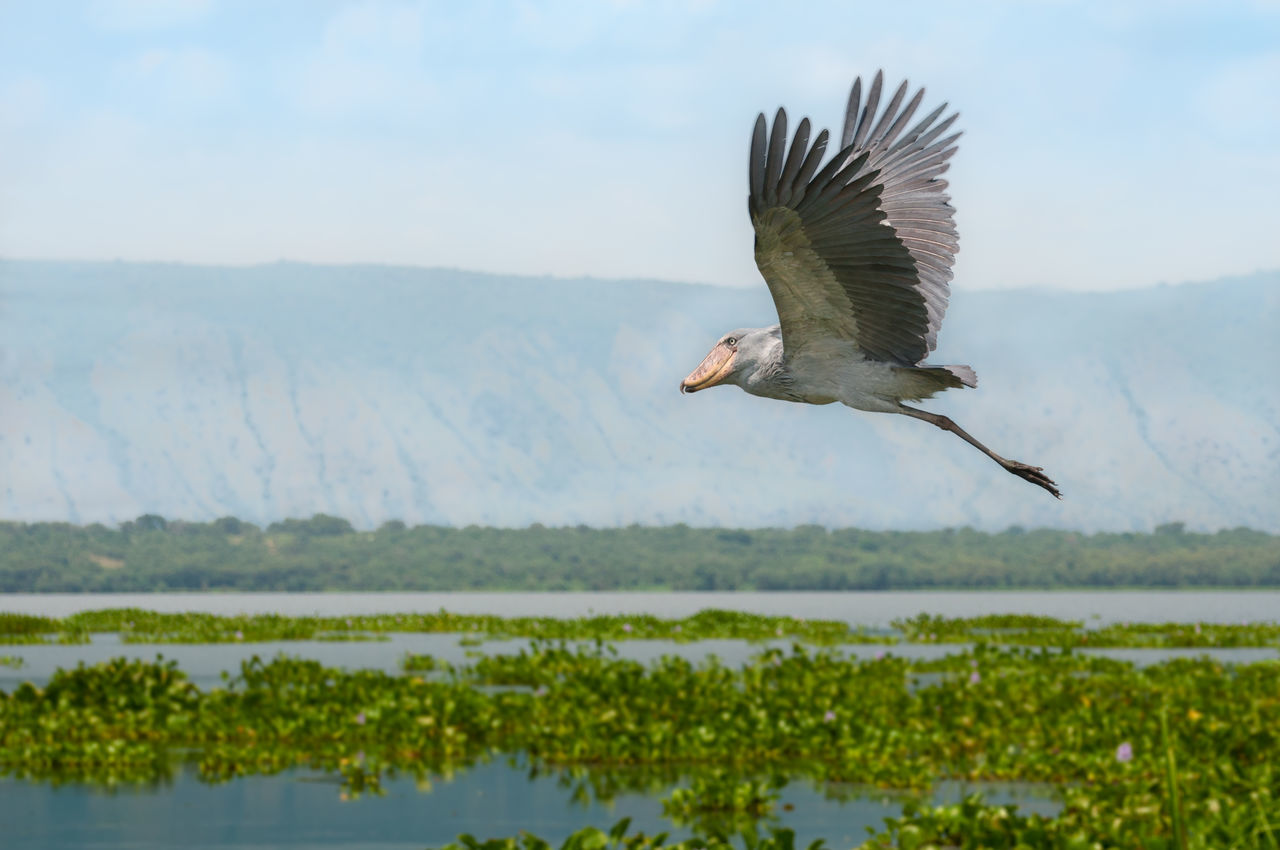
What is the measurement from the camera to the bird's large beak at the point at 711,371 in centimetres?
169

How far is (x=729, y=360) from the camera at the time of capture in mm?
1746

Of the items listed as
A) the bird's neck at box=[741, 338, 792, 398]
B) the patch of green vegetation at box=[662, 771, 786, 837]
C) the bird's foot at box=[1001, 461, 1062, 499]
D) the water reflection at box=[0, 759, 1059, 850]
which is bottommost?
the water reflection at box=[0, 759, 1059, 850]

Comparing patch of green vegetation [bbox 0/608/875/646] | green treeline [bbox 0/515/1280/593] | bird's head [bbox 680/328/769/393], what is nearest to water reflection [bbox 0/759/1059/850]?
patch of green vegetation [bbox 0/608/875/646]

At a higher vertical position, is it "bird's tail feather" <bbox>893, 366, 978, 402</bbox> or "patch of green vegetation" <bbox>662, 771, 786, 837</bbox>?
"bird's tail feather" <bbox>893, 366, 978, 402</bbox>

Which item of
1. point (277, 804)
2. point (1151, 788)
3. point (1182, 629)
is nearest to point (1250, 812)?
point (1151, 788)

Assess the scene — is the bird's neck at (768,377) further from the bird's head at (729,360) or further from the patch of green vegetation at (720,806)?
→ the patch of green vegetation at (720,806)

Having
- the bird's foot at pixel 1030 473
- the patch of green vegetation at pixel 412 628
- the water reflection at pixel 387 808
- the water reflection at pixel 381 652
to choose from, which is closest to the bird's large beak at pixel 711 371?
the bird's foot at pixel 1030 473

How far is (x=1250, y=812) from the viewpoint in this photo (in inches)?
320

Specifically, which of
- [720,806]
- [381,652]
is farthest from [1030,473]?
[381,652]

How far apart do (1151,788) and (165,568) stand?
80.0 m

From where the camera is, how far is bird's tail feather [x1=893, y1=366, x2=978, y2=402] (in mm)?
1812

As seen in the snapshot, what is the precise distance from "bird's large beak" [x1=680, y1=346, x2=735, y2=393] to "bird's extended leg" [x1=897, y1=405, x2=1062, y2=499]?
0.77 ft

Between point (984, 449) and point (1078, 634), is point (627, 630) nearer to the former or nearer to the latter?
point (1078, 634)

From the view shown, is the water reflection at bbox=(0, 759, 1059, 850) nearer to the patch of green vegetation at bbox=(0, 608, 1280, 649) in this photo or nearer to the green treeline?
the patch of green vegetation at bbox=(0, 608, 1280, 649)
